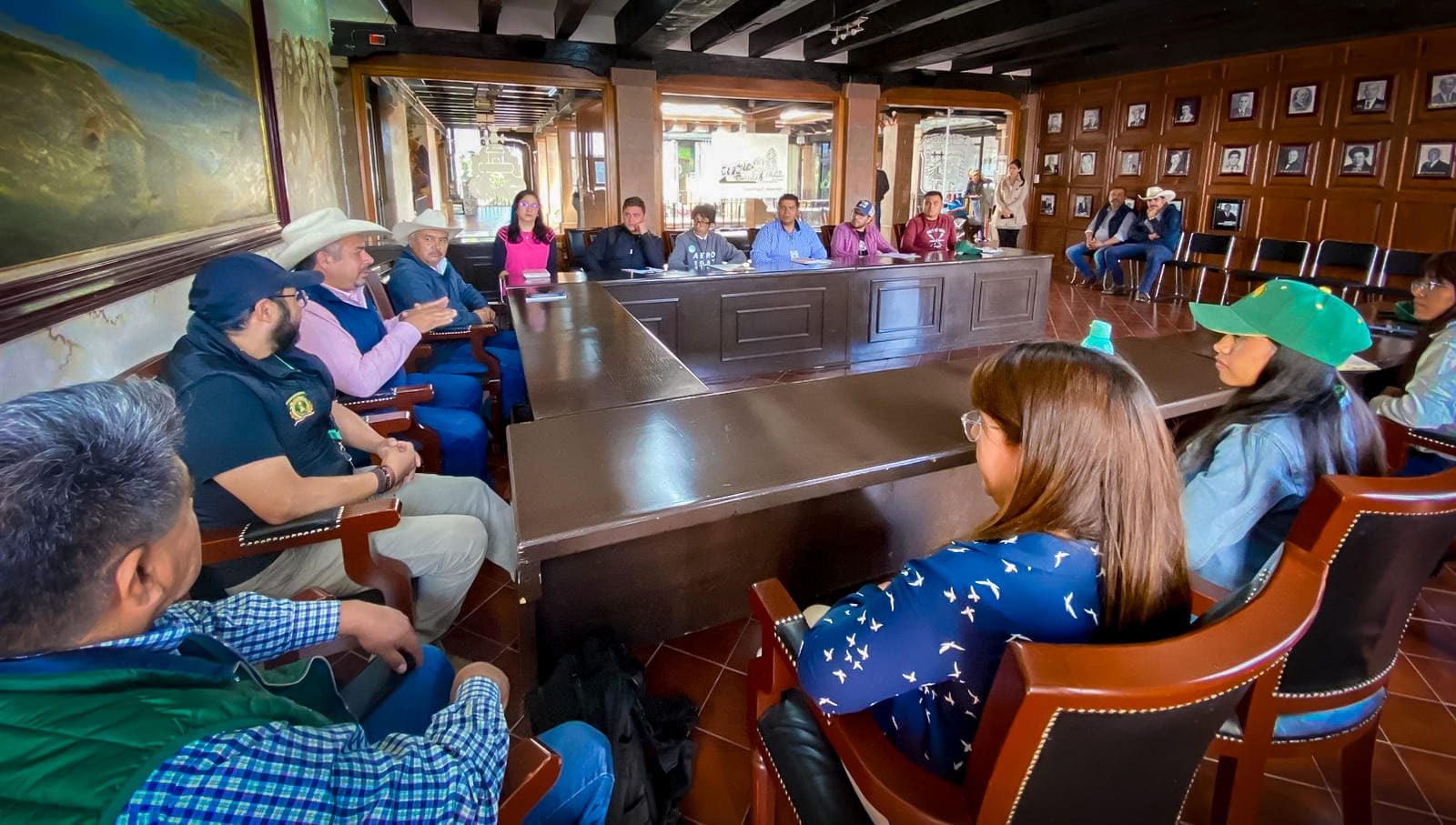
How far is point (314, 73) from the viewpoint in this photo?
196 inches

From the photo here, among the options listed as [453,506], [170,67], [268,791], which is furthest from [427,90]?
[268,791]

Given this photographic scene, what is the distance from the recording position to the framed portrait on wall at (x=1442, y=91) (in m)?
6.11

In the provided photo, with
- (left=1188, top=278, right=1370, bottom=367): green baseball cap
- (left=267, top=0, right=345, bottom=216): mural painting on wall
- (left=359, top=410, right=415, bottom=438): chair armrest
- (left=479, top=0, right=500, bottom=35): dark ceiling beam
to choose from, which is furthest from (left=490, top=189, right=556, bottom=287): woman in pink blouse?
(left=1188, top=278, right=1370, bottom=367): green baseball cap

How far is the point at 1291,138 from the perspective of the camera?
729 cm

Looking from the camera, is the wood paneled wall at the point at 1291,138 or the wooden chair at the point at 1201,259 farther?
the wooden chair at the point at 1201,259

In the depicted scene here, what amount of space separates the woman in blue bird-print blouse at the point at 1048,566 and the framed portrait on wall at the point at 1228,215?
8.77m

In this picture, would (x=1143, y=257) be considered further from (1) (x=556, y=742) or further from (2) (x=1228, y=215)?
(1) (x=556, y=742)

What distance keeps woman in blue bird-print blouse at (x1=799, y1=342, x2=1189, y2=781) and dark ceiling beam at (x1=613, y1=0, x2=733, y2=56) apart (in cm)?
477

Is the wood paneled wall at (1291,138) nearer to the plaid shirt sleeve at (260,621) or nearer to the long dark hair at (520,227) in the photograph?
the long dark hair at (520,227)

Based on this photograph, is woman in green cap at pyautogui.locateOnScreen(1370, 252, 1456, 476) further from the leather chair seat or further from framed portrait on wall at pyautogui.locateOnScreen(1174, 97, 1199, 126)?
framed portrait on wall at pyautogui.locateOnScreen(1174, 97, 1199, 126)

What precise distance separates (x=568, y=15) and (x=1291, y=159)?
7.15 meters

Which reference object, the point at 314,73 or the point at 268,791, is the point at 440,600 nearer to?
the point at 268,791

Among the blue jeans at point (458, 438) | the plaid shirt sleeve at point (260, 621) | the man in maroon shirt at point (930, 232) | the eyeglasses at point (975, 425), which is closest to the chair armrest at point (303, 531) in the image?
the plaid shirt sleeve at point (260, 621)

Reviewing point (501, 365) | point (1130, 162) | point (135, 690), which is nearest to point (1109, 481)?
point (135, 690)
